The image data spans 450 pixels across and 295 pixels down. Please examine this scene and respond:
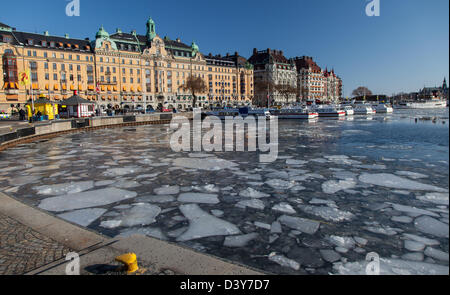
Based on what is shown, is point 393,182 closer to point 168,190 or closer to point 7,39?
point 168,190

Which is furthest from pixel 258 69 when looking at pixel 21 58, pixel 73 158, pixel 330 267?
pixel 330 267

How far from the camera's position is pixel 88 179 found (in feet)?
32.9

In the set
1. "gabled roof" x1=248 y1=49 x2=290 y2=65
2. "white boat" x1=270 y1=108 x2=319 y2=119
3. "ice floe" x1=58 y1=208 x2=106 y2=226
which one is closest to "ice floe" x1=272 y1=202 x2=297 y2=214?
"ice floe" x1=58 y1=208 x2=106 y2=226

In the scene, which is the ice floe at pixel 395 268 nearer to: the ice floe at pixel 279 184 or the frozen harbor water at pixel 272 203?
the frozen harbor water at pixel 272 203

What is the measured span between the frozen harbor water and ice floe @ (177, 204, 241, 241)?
0.02 metres

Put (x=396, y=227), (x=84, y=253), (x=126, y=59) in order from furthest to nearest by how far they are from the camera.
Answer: (x=126, y=59) → (x=396, y=227) → (x=84, y=253)

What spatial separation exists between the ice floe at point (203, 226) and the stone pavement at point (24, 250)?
1.92 metres

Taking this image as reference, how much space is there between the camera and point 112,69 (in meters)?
85.8

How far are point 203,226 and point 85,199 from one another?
3.50 metres

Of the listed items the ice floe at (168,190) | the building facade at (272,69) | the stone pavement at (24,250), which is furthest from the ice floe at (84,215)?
the building facade at (272,69)

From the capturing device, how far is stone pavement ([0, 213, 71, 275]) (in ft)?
13.5

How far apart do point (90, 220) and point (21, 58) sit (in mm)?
80013

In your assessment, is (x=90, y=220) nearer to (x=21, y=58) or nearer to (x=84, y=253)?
(x=84, y=253)

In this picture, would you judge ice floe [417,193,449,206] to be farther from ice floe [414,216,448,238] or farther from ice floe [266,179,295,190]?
ice floe [266,179,295,190]
